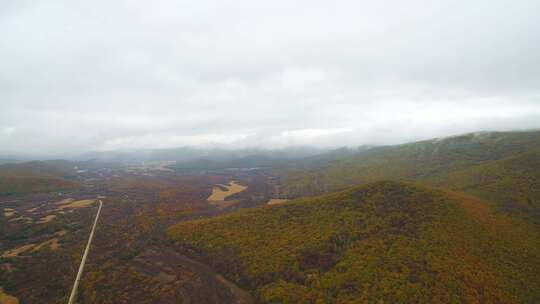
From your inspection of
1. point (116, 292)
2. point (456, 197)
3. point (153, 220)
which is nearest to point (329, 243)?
point (456, 197)

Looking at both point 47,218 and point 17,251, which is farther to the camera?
point 47,218

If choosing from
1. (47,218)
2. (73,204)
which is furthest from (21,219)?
(73,204)

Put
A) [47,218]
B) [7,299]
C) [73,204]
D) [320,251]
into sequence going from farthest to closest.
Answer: [73,204] → [47,218] → [320,251] → [7,299]

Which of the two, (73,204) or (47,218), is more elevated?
(47,218)

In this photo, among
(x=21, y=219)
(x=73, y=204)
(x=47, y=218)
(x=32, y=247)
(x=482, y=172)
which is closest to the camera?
(x=32, y=247)

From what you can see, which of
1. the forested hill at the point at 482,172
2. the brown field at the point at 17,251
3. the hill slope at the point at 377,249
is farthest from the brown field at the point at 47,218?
the forested hill at the point at 482,172

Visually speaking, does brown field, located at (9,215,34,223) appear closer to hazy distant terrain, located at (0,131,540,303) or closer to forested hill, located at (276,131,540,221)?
hazy distant terrain, located at (0,131,540,303)

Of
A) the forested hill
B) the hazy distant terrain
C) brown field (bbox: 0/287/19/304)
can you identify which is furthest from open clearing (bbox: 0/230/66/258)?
the forested hill

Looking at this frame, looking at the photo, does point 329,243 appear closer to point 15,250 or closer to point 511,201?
point 511,201

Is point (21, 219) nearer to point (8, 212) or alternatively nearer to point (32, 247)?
point (8, 212)
